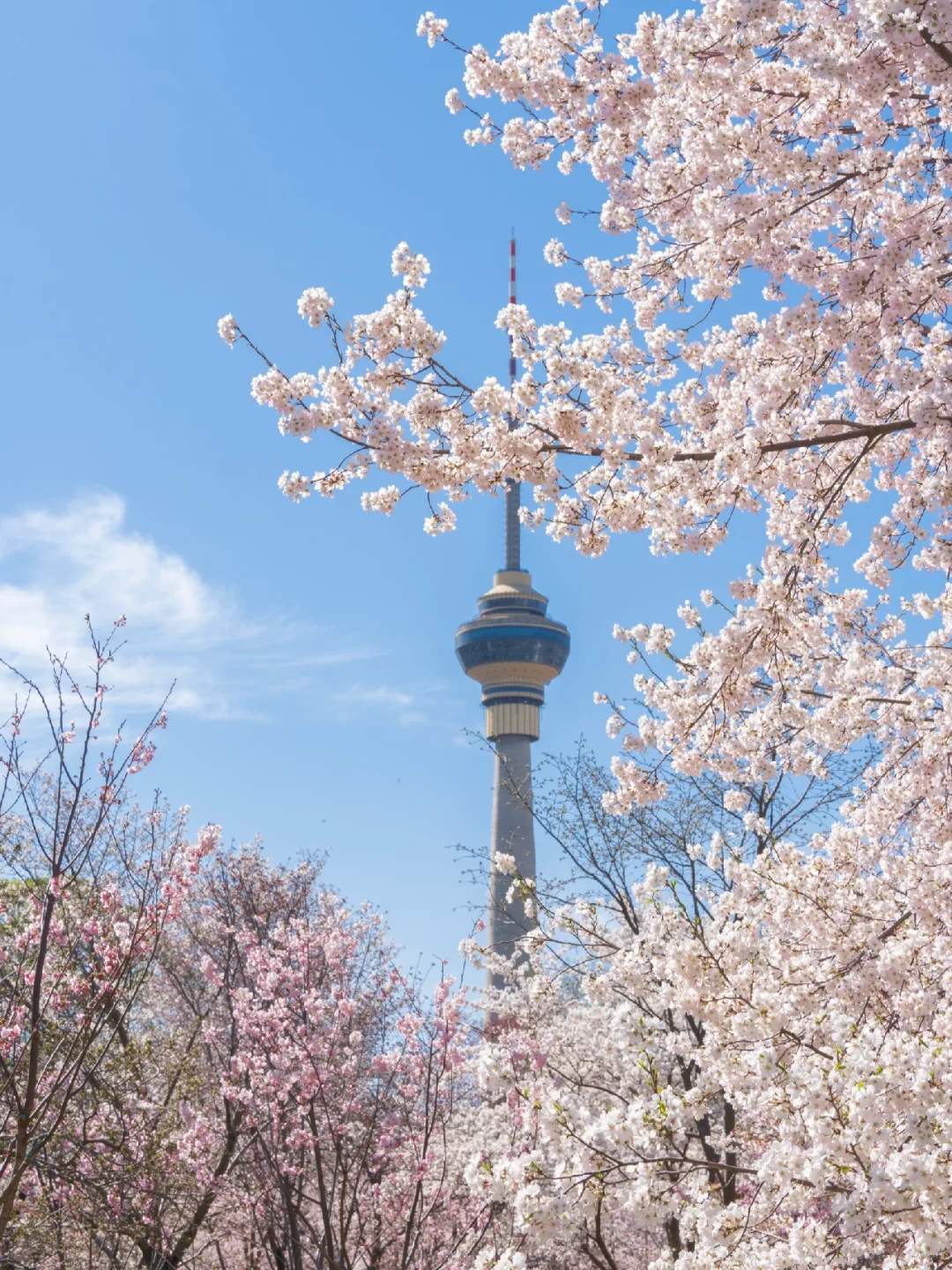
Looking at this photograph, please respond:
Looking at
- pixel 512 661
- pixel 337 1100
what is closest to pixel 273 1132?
pixel 337 1100

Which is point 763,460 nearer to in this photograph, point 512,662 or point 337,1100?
point 337,1100

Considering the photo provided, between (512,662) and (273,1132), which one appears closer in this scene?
(273,1132)

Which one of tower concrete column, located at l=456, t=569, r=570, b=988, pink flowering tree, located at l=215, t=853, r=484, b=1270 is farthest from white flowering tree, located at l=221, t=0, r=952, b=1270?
tower concrete column, located at l=456, t=569, r=570, b=988

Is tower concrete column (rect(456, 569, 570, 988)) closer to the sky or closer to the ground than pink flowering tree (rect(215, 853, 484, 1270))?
closer to the sky

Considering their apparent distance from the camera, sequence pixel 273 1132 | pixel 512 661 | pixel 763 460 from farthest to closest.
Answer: pixel 512 661
pixel 273 1132
pixel 763 460

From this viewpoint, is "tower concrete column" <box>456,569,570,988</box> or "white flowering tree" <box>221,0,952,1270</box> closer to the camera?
"white flowering tree" <box>221,0,952,1270</box>

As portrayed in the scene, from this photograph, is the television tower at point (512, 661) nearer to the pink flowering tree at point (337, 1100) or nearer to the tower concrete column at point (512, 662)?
the tower concrete column at point (512, 662)

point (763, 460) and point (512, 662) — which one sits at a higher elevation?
point (512, 662)

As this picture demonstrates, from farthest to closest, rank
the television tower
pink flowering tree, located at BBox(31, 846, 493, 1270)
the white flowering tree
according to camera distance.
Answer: the television tower
pink flowering tree, located at BBox(31, 846, 493, 1270)
the white flowering tree

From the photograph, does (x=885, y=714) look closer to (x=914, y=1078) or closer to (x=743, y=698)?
(x=743, y=698)

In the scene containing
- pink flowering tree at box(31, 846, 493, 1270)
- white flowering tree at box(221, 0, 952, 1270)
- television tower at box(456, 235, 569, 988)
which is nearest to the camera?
white flowering tree at box(221, 0, 952, 1270)

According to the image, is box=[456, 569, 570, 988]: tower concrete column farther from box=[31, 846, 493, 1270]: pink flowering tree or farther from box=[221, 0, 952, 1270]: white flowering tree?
box=[221, 0, 952, 1270]: white flowering tree

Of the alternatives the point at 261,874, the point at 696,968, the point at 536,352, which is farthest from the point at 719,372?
the point at 261,874

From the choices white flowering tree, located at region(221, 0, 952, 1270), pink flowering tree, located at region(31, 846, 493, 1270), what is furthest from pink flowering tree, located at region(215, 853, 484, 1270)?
white flowering tree, located at region(221, 0, 952, 1270)
